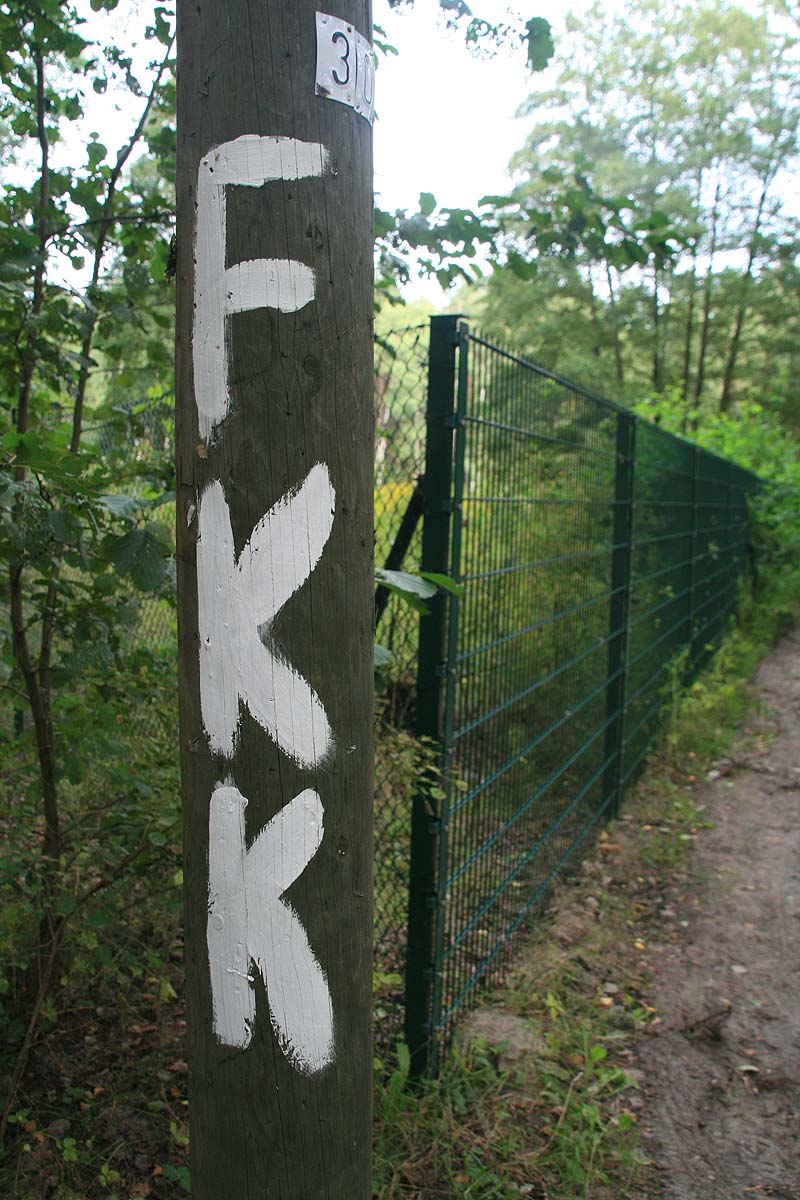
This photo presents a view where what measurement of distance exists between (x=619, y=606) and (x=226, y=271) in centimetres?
433

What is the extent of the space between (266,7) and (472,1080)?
114 inches

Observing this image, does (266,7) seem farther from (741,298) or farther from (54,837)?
(741,298)

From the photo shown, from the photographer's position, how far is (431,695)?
2.85 m

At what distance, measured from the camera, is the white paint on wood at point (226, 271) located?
1224mm

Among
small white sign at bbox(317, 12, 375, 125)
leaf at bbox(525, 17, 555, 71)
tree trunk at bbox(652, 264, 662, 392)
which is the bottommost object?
small white sign at bbox(317, 12, 375, 125)

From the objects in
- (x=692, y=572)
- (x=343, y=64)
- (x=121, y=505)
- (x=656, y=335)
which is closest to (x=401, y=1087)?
(x=121, y=505)

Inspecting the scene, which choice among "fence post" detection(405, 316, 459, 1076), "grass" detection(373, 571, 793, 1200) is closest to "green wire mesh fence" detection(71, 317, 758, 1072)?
"fence post" detection(405, 316, 459, 1076)

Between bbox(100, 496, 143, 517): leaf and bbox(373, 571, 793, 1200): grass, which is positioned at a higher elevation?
bbox(100, 496, 143, 517): leaf

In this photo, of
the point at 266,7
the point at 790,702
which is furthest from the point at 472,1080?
the point at 790,702

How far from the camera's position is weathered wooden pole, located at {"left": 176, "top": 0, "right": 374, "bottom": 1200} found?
4.03ft

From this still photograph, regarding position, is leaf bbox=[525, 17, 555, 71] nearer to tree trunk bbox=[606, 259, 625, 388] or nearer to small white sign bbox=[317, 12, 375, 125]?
small white sign bbox=[317, 12, 375, 125]

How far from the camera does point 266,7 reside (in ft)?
3.99

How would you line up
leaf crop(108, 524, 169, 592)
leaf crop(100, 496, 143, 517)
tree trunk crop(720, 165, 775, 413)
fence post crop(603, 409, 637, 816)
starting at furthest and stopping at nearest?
tree trunk crop(720, 165, 775, 413) → fence post crop(603, 409, 637, 816) → leaf crop(108, 524, 169, 592) → leaf crop(100, 496, 143, 517)

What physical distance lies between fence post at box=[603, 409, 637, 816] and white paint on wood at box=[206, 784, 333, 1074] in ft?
13.3
